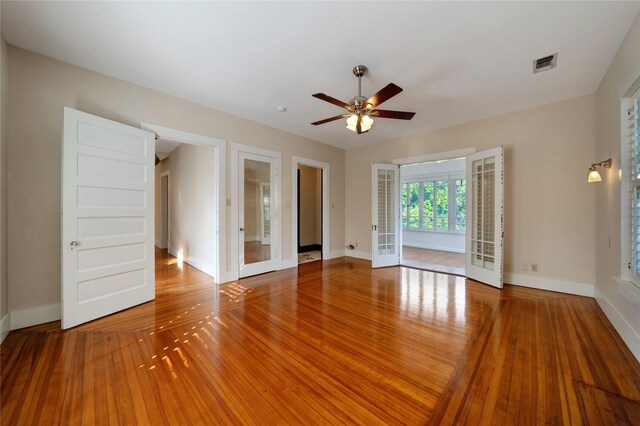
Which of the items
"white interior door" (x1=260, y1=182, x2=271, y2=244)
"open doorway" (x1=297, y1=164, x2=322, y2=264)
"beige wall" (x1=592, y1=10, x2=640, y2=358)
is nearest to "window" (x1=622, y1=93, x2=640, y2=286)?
"beige wall" (x1=592, y1=10, x2=640, y2=358)

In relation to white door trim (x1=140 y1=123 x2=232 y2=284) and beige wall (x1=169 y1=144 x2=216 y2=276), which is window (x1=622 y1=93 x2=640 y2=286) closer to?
white door trim (x1=140 y1=123 x2=232 y2=284)

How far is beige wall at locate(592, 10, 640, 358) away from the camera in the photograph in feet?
7.17

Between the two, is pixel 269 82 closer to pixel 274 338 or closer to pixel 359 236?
pixel 274 338

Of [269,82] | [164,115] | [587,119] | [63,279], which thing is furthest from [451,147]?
[63,279]

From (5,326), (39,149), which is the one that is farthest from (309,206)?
(5,326)

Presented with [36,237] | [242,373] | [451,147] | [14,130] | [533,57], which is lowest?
[242,373]

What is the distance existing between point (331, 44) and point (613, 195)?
3.42 meters

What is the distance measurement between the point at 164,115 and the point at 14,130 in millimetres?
1441

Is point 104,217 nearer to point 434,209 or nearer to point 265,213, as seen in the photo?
point 265,213

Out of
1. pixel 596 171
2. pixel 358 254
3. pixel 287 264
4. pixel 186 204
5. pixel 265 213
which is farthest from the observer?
pixel 358 254

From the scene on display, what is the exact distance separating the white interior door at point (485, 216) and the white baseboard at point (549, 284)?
42 cm

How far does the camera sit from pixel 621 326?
7.91ft

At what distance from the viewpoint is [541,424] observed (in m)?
1.43

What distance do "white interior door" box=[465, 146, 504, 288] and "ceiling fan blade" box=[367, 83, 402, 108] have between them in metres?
2.58
